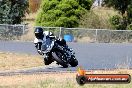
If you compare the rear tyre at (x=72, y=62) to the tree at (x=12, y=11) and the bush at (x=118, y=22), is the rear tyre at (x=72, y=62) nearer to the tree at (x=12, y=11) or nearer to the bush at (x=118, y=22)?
the tree at (x=12, y=11)

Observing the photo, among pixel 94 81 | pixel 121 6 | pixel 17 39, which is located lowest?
pixel 17 39

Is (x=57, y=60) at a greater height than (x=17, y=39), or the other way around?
(x=57, y=60)

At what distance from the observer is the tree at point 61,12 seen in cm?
4047

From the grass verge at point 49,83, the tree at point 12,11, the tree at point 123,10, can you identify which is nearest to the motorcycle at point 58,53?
the grass verge at point 49,83

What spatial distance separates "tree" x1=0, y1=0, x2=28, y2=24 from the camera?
4238cm

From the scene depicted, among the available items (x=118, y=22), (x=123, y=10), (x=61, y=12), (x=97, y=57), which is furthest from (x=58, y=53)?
(x=123, y=10)

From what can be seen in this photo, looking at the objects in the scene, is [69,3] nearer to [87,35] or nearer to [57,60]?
[87,35]

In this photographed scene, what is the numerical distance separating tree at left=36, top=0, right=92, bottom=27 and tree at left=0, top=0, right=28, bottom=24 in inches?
111

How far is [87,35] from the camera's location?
140ft

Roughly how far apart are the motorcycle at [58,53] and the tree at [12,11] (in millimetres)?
38597

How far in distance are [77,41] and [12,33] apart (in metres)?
6.24

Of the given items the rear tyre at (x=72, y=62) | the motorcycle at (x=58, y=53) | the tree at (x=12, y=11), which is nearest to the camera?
the motorcycle at (x=58, y=53)

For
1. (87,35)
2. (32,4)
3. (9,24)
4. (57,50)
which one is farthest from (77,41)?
(57,50)

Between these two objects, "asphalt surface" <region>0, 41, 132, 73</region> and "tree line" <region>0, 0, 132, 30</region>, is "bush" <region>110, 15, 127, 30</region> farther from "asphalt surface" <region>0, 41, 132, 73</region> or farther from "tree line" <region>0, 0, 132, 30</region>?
"asphalt surface" <region>0, 41, 132, 73</region>
